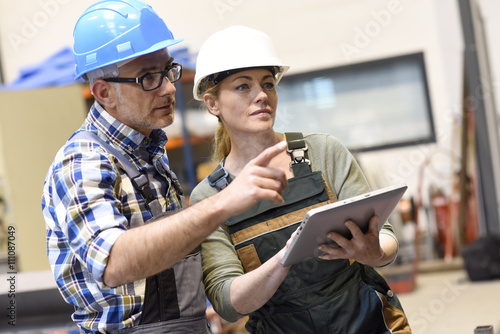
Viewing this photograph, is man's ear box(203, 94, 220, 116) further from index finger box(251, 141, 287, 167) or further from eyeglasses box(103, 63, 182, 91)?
index finger box(251, 141, 287, 167)

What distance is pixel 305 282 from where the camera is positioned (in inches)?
68.6

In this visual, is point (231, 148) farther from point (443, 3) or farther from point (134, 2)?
point (443, 3)

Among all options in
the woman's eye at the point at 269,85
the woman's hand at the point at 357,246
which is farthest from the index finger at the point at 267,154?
the woman's eye at the point at 269,85

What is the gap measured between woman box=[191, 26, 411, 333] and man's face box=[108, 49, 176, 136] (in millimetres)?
190

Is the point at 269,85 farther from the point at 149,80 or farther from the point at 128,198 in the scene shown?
the point at 128,198

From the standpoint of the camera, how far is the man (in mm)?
1338

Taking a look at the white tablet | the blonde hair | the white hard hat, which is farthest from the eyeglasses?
the white tablet

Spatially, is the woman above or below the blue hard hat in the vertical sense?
below

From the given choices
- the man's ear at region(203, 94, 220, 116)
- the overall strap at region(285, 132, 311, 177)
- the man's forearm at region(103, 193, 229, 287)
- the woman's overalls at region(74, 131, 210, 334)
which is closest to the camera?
the man's forearm at region(103, 193, 229, 287)

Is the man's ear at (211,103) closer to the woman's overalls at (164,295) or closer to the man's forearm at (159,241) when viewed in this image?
the woman's overalls at (164,295)

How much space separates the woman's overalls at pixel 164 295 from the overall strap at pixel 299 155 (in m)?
0.39

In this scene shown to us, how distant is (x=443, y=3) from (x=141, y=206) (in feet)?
20.1

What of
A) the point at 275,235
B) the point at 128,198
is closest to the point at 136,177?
the point at 128,198

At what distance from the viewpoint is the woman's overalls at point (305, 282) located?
5.64 feet
